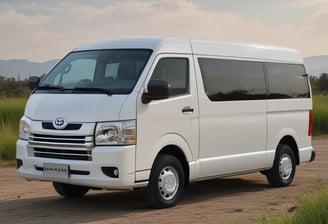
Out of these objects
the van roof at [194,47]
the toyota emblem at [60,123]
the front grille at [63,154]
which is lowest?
the front grille at [63,154]

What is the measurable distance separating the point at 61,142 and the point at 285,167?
15.6 ft

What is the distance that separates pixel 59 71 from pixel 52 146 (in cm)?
149

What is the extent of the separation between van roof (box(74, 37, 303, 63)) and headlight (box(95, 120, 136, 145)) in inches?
53.5

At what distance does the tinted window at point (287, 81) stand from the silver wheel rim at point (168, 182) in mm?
3033

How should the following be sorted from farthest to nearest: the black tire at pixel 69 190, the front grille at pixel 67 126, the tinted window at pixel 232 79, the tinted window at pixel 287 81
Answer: the tinted window at pixel 287 81
the black tire at pixel 69 190
the tinted window at pixel 232 79
the front grille at pixel 67 126

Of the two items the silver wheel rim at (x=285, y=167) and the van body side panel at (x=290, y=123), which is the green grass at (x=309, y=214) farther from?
the silver wheel rim at (x=285, y=167)

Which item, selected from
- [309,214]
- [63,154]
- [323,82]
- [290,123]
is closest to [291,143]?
[290,123]

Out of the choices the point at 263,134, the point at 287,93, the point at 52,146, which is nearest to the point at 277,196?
the point at 263,134

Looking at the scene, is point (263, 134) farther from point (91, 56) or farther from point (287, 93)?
point (91, 56)

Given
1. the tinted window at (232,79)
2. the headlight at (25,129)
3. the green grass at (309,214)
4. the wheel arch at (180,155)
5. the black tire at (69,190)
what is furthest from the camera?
the black tire at (69,190)

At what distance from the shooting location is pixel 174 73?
958 cm

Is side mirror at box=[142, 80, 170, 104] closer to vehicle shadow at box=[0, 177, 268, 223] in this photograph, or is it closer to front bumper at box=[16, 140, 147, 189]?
front bumper at box=[16, 140, 147, 189]

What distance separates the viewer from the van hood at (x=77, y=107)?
8.71 m

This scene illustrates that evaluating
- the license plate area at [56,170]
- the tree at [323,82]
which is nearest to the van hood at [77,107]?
the license plate area at [56,170]
